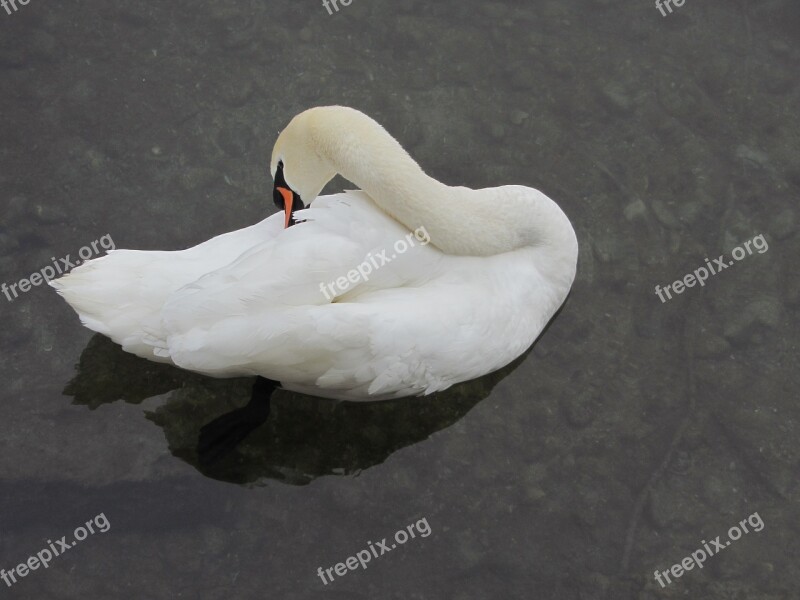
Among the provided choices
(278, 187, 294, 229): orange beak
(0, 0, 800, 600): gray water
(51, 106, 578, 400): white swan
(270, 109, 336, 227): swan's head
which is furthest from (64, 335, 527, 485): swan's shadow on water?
(270, 109, 336, 227): swan's head

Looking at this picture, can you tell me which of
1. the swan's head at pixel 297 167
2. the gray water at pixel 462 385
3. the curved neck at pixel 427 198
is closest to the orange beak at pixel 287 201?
the swan's head at pixel 297 167

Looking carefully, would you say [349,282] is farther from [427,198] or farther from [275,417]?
[275,417]

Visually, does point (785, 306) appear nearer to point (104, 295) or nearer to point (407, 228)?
point (407, 228)

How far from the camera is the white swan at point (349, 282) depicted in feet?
18.9

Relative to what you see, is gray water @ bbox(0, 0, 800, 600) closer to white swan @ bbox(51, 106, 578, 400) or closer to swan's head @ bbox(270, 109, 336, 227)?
white swan @ bbox(51, 106, 578, 400)

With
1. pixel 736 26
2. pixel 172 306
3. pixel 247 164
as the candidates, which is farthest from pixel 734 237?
pixel 172 306

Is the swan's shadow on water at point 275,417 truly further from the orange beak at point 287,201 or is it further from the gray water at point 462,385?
the orange beak at point 287,201

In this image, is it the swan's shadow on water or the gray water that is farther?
the swan's shadow on water

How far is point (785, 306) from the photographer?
23.7ft

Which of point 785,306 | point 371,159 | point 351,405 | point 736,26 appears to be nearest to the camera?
point 371,159

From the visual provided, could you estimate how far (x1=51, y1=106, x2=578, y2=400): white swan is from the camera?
5766 mm

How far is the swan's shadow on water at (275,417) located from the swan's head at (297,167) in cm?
125

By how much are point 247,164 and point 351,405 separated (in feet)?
6.68

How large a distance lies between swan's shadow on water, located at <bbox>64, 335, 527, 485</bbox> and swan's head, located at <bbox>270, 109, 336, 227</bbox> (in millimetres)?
1249
